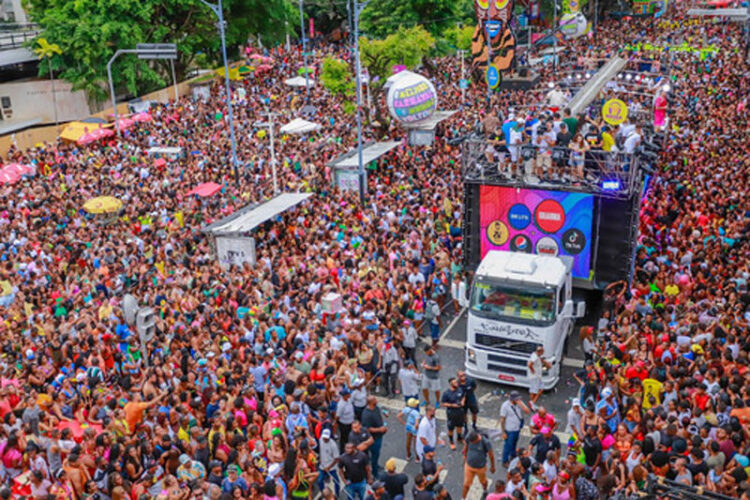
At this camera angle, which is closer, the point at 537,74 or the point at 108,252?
the point at 108,252

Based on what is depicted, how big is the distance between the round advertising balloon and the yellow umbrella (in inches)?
416

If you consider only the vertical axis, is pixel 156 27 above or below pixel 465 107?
above

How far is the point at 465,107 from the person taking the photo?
1421 inches

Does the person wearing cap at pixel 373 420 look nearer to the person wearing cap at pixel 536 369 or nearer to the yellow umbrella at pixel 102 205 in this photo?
the person wearing cap at pixel 536 369

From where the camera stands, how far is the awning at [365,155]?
25.8 meters

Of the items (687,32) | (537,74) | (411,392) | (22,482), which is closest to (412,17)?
(537,74)

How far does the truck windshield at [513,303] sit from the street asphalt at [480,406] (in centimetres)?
162

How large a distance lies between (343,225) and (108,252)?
20.6 feet

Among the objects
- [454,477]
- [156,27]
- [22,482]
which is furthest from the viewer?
[156,27]

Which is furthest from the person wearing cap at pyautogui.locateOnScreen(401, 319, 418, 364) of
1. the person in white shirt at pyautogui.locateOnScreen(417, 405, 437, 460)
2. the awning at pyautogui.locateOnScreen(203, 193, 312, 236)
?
the awning at pyautogui.locateOnScreen(203, 193, 312, 236)

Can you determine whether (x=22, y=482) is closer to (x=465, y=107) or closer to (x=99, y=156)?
(x=99, y=156)

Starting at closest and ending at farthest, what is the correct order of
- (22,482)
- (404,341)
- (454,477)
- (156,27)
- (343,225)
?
(22,482) < (454,477) < (404,341) < (343,225) < (156,27)

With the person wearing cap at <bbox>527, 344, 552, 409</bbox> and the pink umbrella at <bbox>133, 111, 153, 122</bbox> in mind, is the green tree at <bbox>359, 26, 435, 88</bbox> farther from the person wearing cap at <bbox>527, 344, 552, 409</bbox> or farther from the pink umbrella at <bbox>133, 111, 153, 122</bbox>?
the person wearing cap at <bbox>527, 344, 552, 409</bbox>

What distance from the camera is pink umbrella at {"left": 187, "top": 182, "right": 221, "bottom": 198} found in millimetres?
23797
